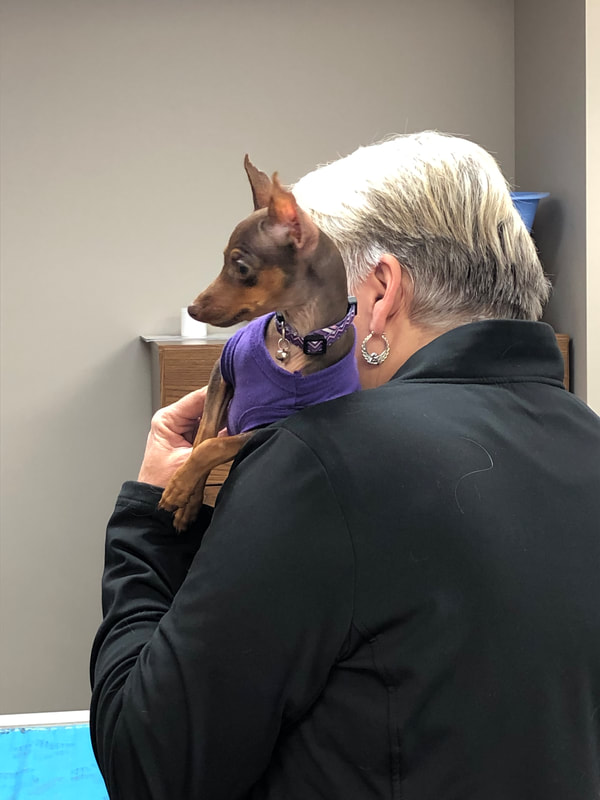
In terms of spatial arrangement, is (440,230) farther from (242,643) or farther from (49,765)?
(49,765)

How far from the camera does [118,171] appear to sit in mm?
2754

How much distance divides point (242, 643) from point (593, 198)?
1914mm

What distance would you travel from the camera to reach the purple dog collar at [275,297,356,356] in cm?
93

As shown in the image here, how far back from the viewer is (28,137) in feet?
8.86

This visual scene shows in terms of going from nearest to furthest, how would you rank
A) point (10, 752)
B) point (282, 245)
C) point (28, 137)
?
point (282, 245), point (10, 752), point (28, 137)

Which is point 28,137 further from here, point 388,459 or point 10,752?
point 388,459

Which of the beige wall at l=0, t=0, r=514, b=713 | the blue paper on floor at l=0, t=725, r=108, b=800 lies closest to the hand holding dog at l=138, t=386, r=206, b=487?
the blue paper on floor at l=0, t=725, r=108, b=800

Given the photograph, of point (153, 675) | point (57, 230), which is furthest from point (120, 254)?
point (153, 675)

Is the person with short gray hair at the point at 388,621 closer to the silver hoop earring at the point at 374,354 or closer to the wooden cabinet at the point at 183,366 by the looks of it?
the silver hoop earring at the point at 374,354

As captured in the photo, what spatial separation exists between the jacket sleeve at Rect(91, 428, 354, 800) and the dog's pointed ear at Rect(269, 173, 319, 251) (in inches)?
8.0

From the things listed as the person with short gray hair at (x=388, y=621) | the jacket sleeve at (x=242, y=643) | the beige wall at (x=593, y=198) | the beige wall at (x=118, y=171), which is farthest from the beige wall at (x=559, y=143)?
the jacket sleeve at (x=242, y=643)

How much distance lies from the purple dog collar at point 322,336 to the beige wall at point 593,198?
1.56 meters

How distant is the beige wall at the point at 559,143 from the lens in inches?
92.3

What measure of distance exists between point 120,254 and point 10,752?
1.62 meters
